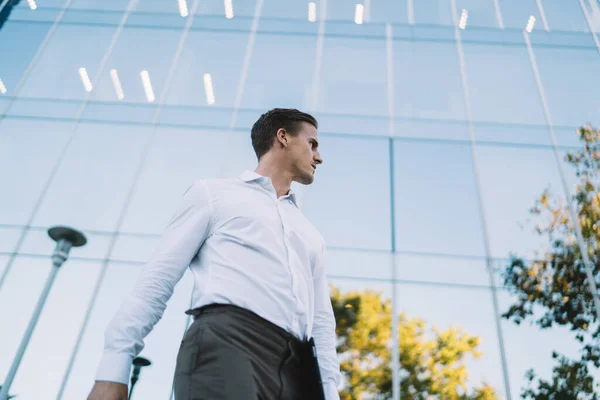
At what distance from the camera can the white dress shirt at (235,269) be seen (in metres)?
1.18

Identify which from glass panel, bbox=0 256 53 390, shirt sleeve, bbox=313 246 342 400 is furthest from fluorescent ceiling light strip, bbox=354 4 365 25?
shirt sleeve, bbox=313 246 342 400

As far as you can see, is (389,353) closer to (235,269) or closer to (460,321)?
(460,321)

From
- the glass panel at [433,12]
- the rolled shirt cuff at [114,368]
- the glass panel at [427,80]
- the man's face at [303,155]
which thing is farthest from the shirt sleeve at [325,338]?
the glass panel at [433,12]

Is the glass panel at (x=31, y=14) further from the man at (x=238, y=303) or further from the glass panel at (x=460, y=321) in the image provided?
the man at (x=238, y=303)

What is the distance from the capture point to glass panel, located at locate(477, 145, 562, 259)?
22.8 feet

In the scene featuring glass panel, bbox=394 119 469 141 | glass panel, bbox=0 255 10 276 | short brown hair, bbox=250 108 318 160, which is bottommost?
short brown hair, bbox=250 108 318 160

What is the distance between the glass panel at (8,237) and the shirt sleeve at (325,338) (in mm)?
6685

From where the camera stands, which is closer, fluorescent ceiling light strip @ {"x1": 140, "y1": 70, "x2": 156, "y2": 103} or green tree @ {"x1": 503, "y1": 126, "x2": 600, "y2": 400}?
green tree @ {"x1": 503, "y1": 126, "x2": 600, "y2": 400}

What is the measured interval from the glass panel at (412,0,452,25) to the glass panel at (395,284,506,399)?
592cm

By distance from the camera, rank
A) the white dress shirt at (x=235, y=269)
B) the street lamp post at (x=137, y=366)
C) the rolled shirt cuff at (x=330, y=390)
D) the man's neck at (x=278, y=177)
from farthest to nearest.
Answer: the street lamp post at (x=137, y=366) < the man's neck at (x=278, y=177) < the rolled shirt cuff at (x=330, y=390) < the white dress shirt at (x=235, y=269)

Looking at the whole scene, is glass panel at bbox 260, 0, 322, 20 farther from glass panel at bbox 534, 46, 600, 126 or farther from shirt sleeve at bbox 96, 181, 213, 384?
shirt sleeve at bbox 96, 181, 213, 384

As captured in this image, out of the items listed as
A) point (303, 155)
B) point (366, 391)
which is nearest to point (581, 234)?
point (366, 391)

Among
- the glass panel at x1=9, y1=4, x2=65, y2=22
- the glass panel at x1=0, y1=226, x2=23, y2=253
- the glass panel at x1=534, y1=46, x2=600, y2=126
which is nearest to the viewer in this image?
the glass panel at x1=0, y1=226, x2=23, y2=253

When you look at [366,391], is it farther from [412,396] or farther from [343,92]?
[343,92]
